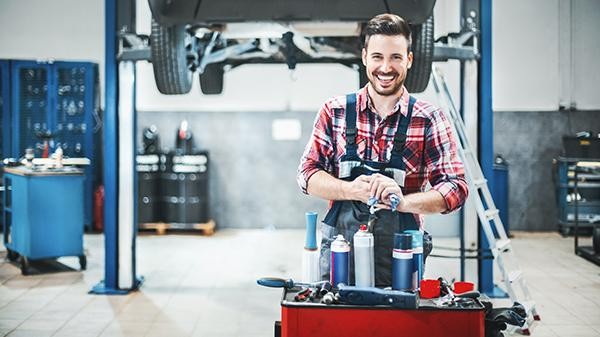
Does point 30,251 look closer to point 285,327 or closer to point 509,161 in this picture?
point 285,327

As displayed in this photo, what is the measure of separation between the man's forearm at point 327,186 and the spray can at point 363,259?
0.50 ft

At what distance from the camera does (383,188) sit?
1.77 metres

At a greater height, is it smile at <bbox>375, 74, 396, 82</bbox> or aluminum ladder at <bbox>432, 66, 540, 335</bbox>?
smile at <bbox>375, 74, 396, 82</bbox>

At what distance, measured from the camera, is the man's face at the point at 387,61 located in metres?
1.85

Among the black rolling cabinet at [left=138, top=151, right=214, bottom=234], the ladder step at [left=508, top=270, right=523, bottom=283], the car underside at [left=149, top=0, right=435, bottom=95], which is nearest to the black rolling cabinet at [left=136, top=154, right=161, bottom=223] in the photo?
the black rolling cabinet at [left=138, top=151, right=214, bottom=234]

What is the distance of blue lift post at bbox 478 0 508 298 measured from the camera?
4.74 metres

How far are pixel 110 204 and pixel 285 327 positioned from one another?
361 centimetres

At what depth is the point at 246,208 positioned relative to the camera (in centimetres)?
847

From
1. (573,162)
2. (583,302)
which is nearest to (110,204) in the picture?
(583,302)

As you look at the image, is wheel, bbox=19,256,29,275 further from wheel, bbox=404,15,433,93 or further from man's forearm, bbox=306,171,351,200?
man's forearm, bbox=306,171,351,200

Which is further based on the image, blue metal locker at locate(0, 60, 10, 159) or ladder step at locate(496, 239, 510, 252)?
blue metal locker at locate(0, 60, 10, 159)

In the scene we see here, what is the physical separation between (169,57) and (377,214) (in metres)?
2.43

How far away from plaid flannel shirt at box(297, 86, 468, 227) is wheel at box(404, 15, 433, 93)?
1871 millimetres

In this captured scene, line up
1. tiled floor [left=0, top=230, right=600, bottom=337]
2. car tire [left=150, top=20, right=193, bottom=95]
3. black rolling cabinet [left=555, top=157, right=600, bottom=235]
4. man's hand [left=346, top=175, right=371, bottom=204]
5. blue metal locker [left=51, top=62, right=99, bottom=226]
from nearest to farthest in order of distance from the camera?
man's hand [left=346, top=175, right=371, bottom=204]
car tire [left=150, top=20, right=193, bottom=95]
tiled floor [left=0, top=230, right=600, bottom=337]
black rolling cabinet [left=555, top=157, right=600, bottom=235]
blue metal locker [left=51, top=62, right=99, bottom=226]
